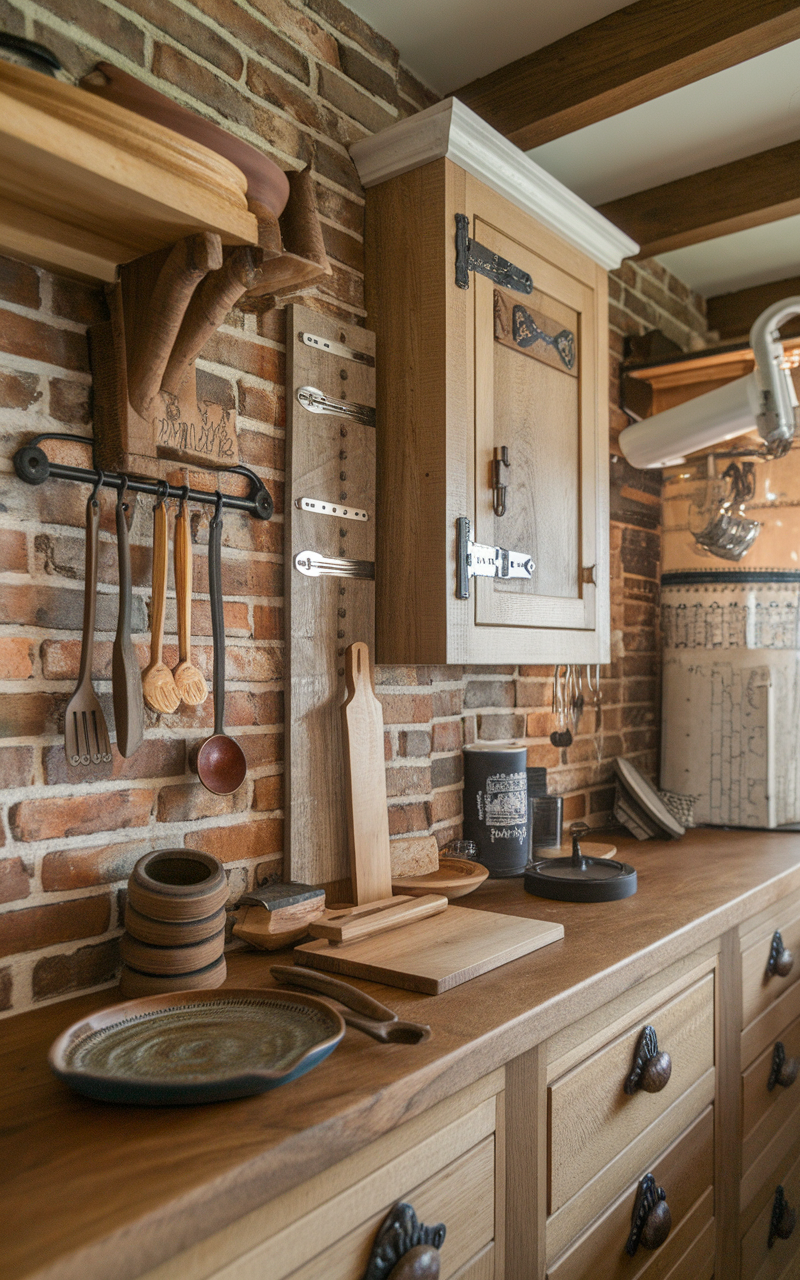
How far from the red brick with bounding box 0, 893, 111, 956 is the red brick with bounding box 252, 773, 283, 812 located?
0.96 ft

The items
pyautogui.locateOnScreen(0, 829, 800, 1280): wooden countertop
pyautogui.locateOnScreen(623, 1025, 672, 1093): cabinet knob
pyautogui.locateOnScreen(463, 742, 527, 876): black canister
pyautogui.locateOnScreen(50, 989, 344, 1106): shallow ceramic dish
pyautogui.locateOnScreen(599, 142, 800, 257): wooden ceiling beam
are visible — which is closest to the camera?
pyautogui.locateOnScreen(0, 829, 800, 1280): wooden countertop

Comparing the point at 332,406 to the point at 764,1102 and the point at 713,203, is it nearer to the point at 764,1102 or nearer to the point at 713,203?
the point at 713,203

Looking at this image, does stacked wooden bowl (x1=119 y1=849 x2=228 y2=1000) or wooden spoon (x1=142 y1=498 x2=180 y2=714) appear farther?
wooden spoon (x1=142 y1=498 x2=180 y2=714)

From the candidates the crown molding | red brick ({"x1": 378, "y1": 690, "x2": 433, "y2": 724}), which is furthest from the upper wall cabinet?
red brick ({"x1": 378, "y1": 690, "x2": 433, "y2": 724})

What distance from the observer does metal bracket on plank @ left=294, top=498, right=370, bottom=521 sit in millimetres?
1479

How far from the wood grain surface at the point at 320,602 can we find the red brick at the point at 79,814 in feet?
0.92

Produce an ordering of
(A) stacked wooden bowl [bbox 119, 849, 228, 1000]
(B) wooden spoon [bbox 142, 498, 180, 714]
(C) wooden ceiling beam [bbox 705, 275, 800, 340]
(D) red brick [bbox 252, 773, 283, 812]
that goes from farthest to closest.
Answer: (C) wooden ceiling beam [bbox 705, 275, 800, 340], (D) red brick [bbox 252, 773, 283, 812], (B) wooden spoon [bbox 142, 498, 180, 714], (A) stacked wooden bowl [bbox 119, 849, 228, 1000]

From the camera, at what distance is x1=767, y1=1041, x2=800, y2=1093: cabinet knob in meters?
1.84

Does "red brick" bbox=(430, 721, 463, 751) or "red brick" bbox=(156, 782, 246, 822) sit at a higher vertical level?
"red brick" bbox=(430, 721, 463, 751)

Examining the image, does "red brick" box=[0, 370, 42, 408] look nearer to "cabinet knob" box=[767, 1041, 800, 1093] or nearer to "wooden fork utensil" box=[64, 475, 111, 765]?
"wooden fork utensil" box=[64, 475, 111, 765]

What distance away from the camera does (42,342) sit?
1.13 m

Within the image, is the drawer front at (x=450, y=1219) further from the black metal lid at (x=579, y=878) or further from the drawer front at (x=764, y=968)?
the drawer front at (x=764, y=968)

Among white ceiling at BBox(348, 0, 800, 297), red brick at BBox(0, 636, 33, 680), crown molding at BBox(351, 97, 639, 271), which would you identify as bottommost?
red brick at BBox(0, 636, 33, 680)

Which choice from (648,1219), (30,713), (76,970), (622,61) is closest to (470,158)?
(622,61)
